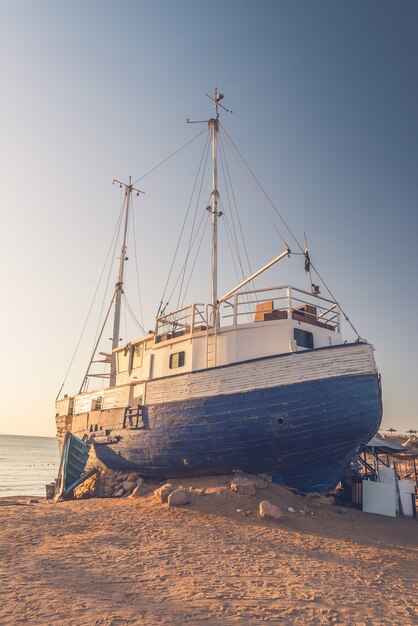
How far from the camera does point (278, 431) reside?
43.1 feet

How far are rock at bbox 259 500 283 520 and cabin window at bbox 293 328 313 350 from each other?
5.63 meters

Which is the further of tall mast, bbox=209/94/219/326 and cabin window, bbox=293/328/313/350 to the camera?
tall mast, bbox=209/94/219/326

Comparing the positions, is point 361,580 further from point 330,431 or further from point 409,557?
point 330,431

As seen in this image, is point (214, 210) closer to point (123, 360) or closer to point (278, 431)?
point (123, 360)

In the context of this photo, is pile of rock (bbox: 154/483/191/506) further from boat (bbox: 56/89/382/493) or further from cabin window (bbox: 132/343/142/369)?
cabin window (bbox: 132/343/142/369)

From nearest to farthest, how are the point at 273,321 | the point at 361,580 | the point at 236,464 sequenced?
the point at 361,580 < the point at 236,464 < the point at 273,321

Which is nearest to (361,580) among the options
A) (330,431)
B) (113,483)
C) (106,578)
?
(106,578)

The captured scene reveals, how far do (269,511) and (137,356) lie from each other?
33.5ft

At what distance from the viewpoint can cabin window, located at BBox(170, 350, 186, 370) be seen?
1664cm

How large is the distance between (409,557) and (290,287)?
343 inches

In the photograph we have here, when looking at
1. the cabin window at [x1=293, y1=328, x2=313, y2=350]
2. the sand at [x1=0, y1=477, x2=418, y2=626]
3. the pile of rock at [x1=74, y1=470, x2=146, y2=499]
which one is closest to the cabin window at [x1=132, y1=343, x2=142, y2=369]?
the pile of rock at [x1=74, y1=470, x2=146, y2=499]

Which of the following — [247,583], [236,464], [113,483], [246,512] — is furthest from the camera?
[113,483]

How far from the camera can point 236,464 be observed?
14.1 metres

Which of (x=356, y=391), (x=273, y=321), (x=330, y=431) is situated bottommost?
(x=330, y=431)
